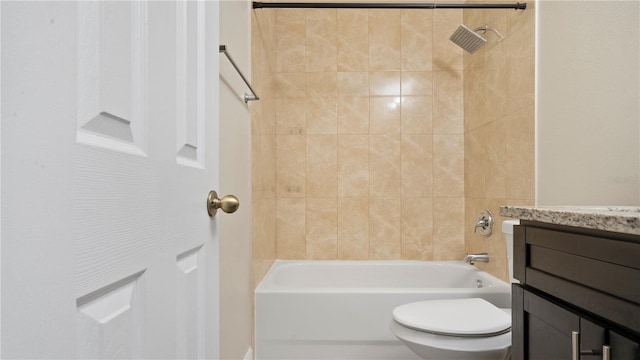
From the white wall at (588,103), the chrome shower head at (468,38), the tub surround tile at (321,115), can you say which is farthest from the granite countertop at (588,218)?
the tub surround tile at (321,115)

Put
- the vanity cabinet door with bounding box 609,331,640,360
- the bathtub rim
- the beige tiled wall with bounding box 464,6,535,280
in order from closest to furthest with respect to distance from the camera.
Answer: the vanity cabinet door with bounding box 609,331,640,360, the beige tiled wall with bounding box 464,6,535,280, the bathtub rim

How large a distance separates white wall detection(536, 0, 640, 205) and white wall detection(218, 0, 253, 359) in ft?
4.37

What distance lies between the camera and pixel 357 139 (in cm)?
278

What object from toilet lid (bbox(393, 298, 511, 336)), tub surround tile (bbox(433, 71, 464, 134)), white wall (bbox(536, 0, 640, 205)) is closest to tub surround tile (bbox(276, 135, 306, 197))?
tub surround tile (bbox(433, 71, 464, 134))

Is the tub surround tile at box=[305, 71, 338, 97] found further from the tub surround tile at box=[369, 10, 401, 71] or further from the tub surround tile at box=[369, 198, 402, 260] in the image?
the tub surround tile at box=[369, 198, 402, 260]

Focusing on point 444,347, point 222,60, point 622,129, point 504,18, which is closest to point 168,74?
point 222,60

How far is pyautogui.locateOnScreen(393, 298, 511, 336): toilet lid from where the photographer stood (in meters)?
1.40

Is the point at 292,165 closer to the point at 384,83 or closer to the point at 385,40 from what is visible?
the point at 384,83

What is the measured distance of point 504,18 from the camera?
2115 mm

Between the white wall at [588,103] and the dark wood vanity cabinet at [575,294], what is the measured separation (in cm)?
62

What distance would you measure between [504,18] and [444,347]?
1738 mm

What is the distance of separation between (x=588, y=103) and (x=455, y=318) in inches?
37.6

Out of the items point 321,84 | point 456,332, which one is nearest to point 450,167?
point 321,84

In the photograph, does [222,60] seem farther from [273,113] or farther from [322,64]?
[322,64]
